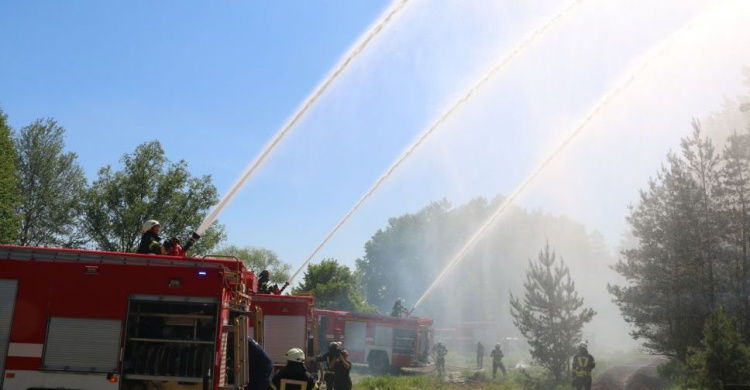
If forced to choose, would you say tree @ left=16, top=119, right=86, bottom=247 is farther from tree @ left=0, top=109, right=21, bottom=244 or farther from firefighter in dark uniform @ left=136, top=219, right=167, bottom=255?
firefighter in dark uniform @ left=136, top=219, right=167, bottom=255

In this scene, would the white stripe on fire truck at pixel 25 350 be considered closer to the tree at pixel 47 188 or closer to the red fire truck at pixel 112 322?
the red fire truck at pixel 112 322

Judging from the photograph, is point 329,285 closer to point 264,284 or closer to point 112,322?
point 264,284

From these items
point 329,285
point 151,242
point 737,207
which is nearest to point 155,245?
point 151,242

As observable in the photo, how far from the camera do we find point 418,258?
295ft

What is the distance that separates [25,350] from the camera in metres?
7.00

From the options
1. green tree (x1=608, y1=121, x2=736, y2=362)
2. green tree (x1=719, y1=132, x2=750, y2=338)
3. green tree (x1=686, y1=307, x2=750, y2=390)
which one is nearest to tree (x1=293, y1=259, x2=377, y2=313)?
green tree (x1=608, y1=121, x2=736, y2=362)

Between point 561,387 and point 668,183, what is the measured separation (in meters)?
10.7

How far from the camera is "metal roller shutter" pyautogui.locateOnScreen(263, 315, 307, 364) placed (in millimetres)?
12408

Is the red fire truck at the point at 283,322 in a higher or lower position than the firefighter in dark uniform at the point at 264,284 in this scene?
lower

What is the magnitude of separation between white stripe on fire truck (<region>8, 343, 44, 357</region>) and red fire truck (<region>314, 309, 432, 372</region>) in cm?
2056

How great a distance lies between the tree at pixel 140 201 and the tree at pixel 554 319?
1849 cm

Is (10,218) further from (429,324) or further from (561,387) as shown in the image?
(561,387)

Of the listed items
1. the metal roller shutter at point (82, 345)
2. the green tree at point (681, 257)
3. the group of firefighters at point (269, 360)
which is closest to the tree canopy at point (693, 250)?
the green tree at point (681, 257)

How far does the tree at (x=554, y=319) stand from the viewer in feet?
76.6
